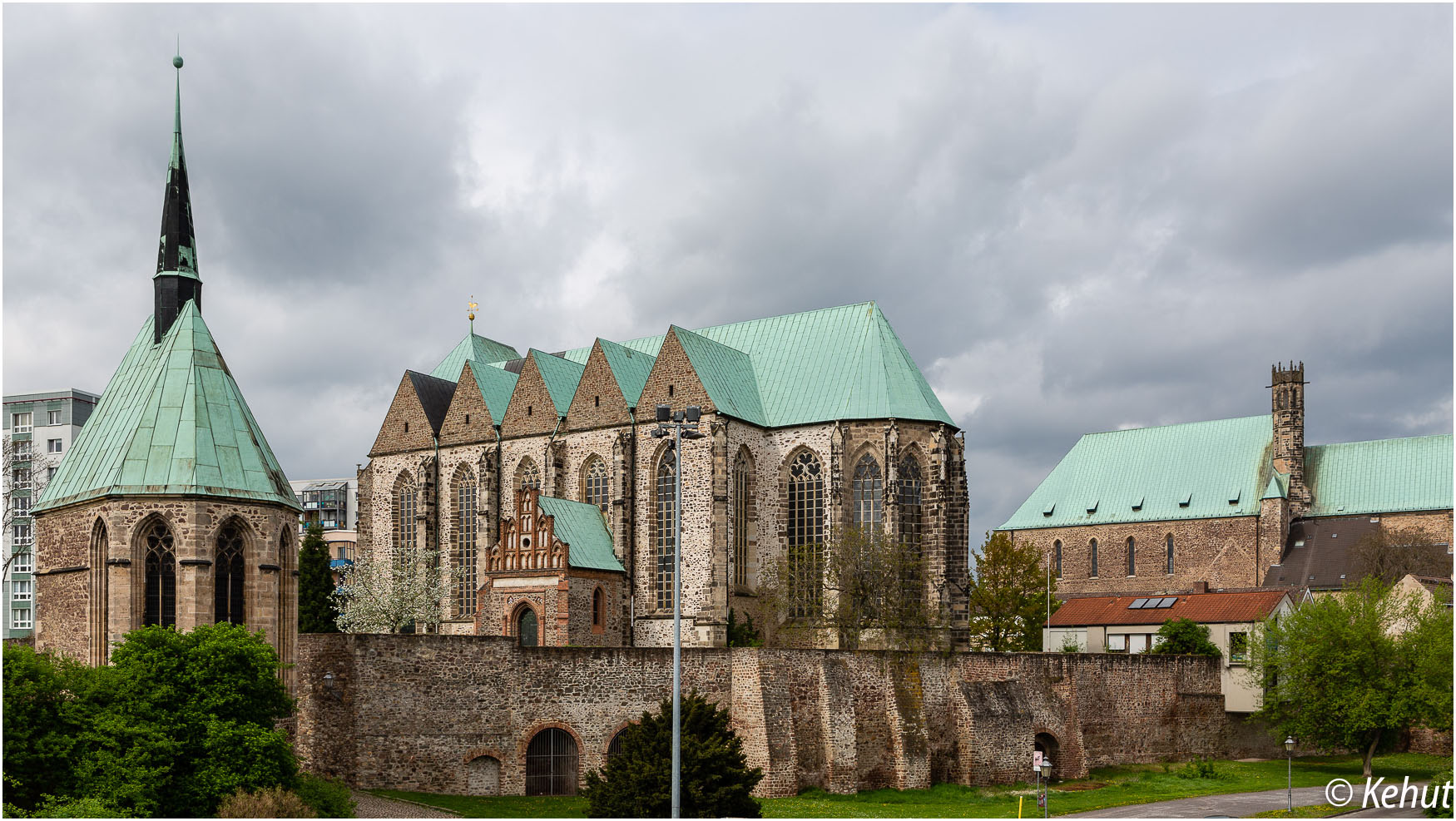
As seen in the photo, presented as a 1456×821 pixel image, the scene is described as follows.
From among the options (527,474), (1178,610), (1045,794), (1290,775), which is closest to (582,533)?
(527,474)

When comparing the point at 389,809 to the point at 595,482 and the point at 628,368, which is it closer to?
the point at 595,482

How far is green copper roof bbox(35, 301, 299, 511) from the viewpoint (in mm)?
33156

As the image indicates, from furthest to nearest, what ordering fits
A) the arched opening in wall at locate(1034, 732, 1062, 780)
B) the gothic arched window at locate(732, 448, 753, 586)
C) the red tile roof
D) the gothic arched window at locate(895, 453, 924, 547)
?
the red tile roof, the gothic arched window at locate(732, 448, 753, 586), the gothic arched window at locate(895, 453, 924, 547), the arched opening in wall at locate(1034, 732, 1062, 780)

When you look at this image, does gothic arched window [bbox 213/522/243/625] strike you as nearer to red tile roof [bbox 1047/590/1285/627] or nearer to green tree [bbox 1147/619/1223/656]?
green tree [bbox 1147/619/1223/656]

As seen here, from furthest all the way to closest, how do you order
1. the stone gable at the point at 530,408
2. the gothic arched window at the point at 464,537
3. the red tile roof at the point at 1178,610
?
1. the red tile roof at the point at 1178,610
2. the gothic arched window at the point at 464,537
3. the stone gable at the point at 530,408

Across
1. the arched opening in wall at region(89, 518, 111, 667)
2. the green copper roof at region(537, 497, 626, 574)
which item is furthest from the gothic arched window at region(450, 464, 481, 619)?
the arched opening in wall at region(89, 518, 111, 667)

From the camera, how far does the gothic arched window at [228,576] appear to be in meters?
33.4

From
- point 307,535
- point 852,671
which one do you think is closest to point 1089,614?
point 852,671

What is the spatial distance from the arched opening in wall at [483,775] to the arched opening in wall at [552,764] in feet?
3.33

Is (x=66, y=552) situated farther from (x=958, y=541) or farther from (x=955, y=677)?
(x=958, y=541)

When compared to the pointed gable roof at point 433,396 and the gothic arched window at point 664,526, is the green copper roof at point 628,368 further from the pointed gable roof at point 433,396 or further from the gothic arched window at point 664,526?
the pointed gable roof at point 433,396

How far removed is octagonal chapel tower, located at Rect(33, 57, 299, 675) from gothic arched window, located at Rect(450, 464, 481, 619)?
29303 millimetres

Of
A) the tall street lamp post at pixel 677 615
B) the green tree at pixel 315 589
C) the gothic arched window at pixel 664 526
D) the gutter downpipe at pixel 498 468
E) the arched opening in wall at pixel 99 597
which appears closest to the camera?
the tall street lamp post at pixel 677 615

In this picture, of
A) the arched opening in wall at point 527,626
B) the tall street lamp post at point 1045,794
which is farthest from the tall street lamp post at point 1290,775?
the arched opening in wall at point 527,626
